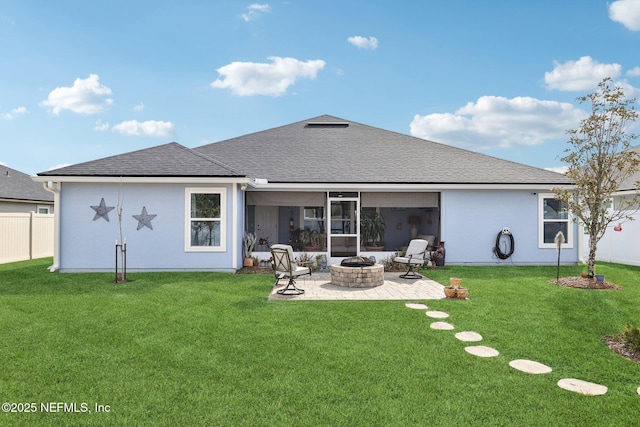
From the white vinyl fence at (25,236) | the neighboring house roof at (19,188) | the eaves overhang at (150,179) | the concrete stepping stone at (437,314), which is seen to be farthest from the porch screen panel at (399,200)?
the neighboring house roof at (19,188)

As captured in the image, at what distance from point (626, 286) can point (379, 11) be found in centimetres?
1144

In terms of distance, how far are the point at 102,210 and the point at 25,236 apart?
7.92 metres

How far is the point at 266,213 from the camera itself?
659 inches

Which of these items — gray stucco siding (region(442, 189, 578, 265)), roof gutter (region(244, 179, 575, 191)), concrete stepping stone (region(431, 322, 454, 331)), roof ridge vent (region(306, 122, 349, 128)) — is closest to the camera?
concrete stepping stone (region(431, 322, 454, 331))

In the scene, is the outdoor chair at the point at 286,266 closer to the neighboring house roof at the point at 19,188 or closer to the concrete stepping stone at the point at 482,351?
the concrete stepping stone at the point at 482,351

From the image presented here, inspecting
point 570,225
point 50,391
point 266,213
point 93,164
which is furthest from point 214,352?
point 570,225

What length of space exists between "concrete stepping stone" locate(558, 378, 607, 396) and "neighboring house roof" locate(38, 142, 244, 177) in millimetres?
9368

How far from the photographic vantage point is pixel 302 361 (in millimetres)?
4840

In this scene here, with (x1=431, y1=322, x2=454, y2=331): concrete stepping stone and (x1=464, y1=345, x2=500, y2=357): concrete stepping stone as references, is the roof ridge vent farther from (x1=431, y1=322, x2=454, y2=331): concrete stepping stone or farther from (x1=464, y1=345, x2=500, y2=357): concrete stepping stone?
(x1=464, y1=345, x2=500, y2=357): concrete stepping stone

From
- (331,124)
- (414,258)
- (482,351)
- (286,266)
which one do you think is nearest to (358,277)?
(286,266)

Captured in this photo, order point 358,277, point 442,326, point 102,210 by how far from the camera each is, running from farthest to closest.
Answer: point 102,210
point 358,277
point 442,326

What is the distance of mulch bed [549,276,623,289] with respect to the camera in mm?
9995

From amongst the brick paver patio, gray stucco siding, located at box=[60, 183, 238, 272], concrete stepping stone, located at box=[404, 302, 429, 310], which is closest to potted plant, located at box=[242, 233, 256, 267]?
gray stucco siding, located at box=[60, 183, 238, 272]

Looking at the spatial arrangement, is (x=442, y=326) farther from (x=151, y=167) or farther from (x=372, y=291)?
(x=151, y=167)
